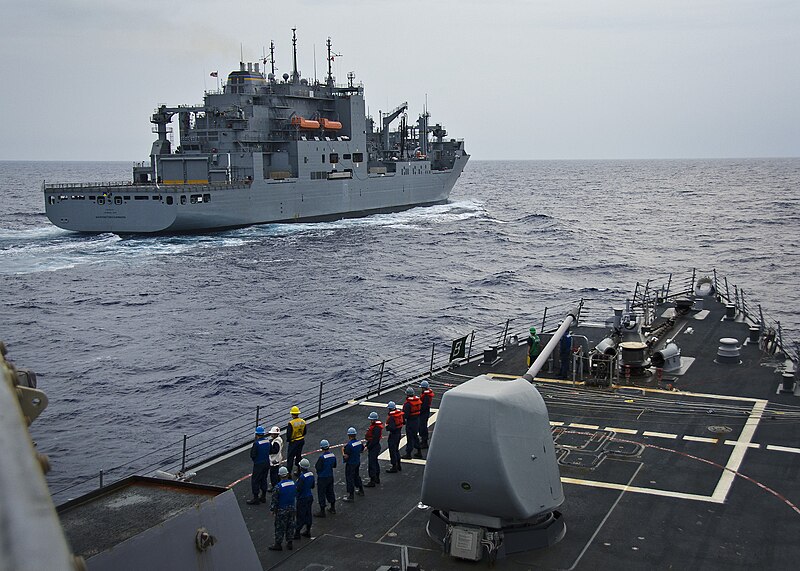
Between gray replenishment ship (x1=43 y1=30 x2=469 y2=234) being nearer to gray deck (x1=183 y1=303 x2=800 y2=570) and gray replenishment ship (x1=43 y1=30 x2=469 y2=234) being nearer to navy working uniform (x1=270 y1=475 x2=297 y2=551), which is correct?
gray deck (x1=183 y1=303 x2=800 y2=570)

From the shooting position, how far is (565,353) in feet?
69.1

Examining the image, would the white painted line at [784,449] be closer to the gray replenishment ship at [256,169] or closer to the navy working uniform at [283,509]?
the navy working uniform at [283,509]

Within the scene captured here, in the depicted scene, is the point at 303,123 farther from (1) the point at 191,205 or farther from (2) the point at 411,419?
(2) the point at 411,419

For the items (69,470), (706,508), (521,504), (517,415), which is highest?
(517,415)

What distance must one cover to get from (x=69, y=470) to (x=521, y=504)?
15288 mm

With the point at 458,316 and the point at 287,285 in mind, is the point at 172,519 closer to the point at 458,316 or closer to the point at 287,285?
the point at 458,316

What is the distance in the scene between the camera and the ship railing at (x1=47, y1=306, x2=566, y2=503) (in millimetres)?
20062

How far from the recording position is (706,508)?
13.4 metres

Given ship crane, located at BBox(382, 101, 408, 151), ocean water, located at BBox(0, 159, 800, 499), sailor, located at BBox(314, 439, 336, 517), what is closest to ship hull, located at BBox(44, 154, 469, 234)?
ocean water, located at BBox(0, 159, 800, 499)

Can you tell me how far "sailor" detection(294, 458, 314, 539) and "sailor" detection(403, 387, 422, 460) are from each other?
3.57 meters

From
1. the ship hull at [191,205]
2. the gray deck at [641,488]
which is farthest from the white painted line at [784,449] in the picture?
the ship hull at [191,205]

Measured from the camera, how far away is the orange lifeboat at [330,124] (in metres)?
80.2

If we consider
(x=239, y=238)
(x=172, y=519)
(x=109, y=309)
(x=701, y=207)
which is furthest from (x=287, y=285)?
(x=701, y=207)

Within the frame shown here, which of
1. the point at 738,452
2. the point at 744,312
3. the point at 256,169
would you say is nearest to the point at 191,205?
the point at 256,169
